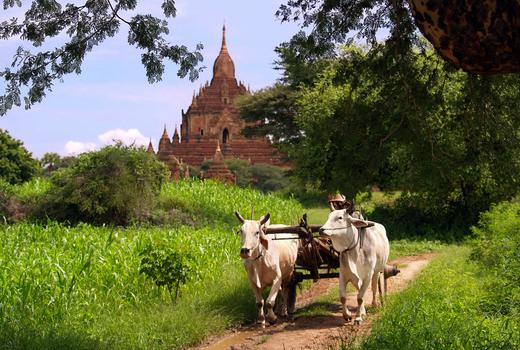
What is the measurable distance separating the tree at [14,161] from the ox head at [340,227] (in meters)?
26.6

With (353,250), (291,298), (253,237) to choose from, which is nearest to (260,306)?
(253,237)

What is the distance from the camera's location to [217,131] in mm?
54562

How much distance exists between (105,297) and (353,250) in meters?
3.17

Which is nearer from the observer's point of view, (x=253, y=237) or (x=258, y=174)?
(x=253, y=237)

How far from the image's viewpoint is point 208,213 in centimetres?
1914

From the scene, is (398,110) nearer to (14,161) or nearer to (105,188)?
(105,188)

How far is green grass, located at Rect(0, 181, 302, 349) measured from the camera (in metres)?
7.09

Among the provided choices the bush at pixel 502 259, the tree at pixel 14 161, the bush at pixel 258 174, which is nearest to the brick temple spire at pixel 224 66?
the bush at pixel 258 174

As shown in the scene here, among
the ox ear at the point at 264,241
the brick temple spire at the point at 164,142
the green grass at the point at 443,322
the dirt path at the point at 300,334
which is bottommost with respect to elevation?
the dirt path at the point at 300,334

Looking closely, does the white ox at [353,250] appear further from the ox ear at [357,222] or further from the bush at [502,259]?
the bush at [502,259]

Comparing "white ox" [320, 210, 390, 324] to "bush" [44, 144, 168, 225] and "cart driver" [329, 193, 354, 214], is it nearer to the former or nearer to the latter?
"cart driver" [329, 193, 354, 214]

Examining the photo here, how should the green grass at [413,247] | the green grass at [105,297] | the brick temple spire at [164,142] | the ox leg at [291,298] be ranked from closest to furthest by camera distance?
the green grass at [105,297]
the ox leg at [291,298]
the green grass at [413,247]
the brick temple spire at [164,142]

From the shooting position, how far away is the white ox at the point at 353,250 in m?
7.84

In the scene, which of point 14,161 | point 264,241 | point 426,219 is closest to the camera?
point 264,241
